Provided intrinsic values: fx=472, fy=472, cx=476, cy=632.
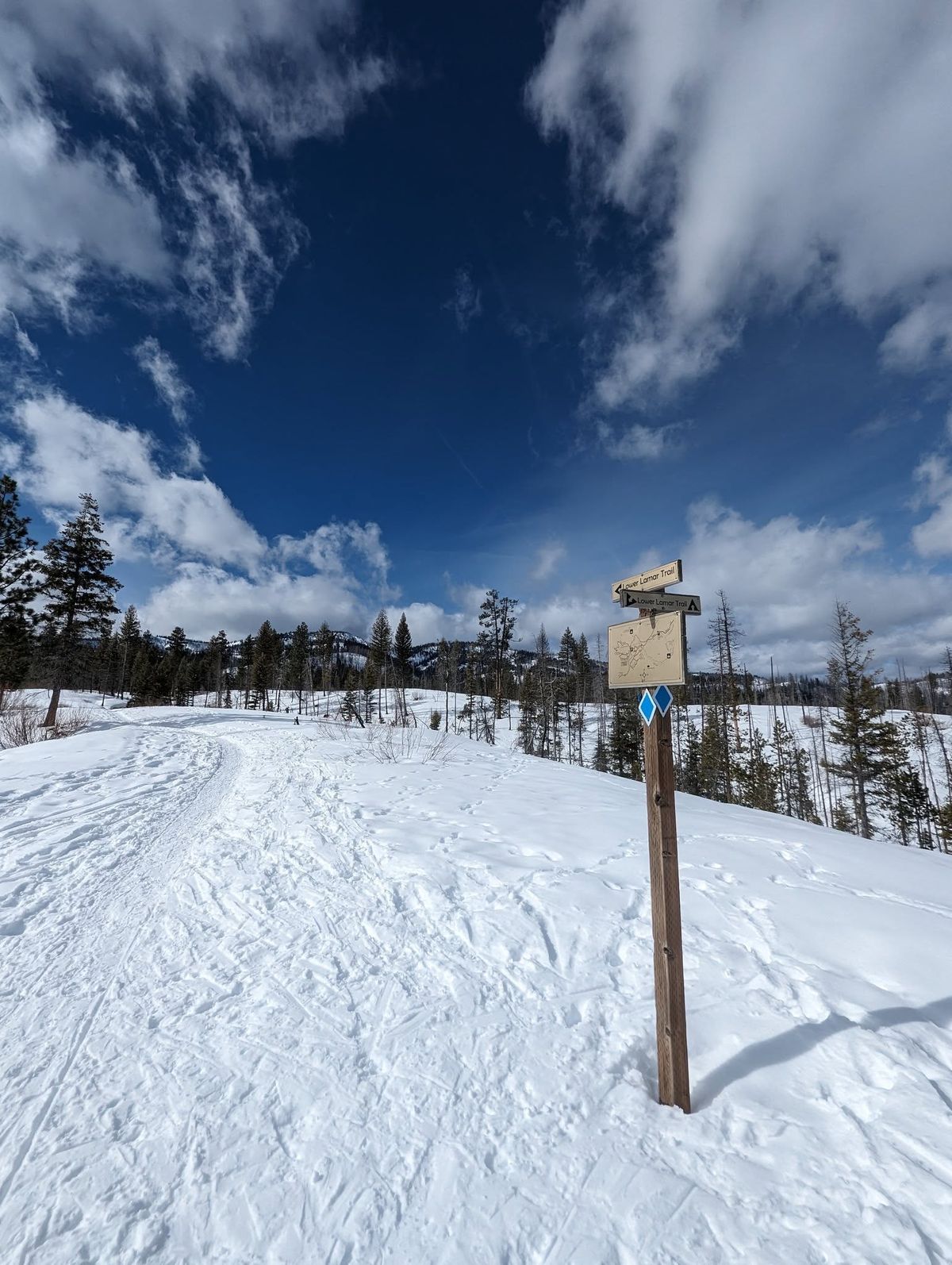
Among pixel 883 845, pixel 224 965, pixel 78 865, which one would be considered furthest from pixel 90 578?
pixel 883 845

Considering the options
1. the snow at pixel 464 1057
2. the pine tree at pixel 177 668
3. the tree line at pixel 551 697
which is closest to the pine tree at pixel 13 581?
the tree line at pixel 551 697

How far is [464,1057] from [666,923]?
1508mm

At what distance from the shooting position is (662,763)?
114 inches

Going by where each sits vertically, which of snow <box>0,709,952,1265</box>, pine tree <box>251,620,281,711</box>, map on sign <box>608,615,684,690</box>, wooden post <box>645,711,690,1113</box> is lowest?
snow <box>0,709,952,1265</box>

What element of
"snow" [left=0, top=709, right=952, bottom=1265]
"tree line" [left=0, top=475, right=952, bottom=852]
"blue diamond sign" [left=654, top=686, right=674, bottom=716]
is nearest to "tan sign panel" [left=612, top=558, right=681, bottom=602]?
"blue diamond sign" [left=654, top=686, right=674, bottom=716]

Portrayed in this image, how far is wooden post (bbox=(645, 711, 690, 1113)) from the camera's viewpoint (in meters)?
2.62

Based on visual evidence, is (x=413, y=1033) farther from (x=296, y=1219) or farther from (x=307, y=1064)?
(x=296, y=1219)

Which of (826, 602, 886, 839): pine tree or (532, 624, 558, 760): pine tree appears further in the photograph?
(532, 624, 558, 760): pine tree

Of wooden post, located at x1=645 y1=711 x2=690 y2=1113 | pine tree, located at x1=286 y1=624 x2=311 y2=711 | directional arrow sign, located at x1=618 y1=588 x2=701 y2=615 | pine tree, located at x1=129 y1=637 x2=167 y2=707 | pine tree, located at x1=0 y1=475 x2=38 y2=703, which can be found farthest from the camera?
pine tree, located at x1=286 y1=624 x2=311 y2=711

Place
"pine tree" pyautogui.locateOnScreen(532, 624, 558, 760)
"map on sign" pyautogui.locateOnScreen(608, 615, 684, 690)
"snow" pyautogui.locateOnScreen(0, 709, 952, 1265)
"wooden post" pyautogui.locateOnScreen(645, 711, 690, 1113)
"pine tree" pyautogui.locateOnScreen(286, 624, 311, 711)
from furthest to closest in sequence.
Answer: "pine tree" pyautogui.locateOnScreen(286, 624, 311, 711) < "pine tree" pyautogui.locateOnScreen(532, 624, 558, 760) < "map on sign" pyautogui.locateOnScreen(608, 615, 684, 690) < "wooden post" pyautogui.locateOnScreen(645, 711, 690, 1113) < "snow" pyautogui.locateOnScreen(0, 709, 952, 1265)

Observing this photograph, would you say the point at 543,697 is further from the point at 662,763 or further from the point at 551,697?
the point at 662,763

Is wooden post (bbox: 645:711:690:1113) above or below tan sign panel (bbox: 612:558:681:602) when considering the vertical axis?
below

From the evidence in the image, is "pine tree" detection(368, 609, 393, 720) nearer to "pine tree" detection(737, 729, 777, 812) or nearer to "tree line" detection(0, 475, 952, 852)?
"tree line" detection(0, 475, 952, 852)

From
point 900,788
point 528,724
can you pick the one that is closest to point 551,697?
point 528,724
